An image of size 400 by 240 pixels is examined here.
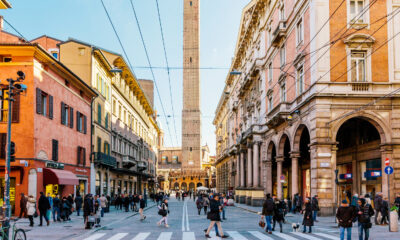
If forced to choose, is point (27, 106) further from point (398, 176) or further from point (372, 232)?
point (398, 176)

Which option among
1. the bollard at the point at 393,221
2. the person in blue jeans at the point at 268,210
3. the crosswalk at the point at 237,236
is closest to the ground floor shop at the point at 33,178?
the crosswalk at the point at 237,236

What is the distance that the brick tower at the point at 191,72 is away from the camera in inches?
4397

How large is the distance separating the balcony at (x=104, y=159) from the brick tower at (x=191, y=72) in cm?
6582

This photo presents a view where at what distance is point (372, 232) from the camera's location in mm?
18641

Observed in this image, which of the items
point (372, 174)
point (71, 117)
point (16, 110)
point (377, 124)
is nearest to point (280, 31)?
point (377, 124)

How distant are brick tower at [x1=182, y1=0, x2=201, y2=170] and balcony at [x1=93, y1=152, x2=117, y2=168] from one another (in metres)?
65.8

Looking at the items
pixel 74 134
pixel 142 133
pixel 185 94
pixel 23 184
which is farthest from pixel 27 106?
pixel 185 94

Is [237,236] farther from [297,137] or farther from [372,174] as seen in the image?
[297,137]

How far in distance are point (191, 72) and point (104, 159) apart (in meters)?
71.9

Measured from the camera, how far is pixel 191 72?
11225 cm

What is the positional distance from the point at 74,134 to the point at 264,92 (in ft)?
62.6

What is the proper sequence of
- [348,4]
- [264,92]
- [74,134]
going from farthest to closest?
[264,92] < [74,134] < [348,4]

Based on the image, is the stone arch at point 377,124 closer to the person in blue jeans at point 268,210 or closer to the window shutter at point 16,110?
the person in blue jeans at point 268,210

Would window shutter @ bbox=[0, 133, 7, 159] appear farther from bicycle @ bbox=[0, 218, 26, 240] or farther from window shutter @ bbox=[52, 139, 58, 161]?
bicycle @ bbox=[0, 218, 26, 240]
